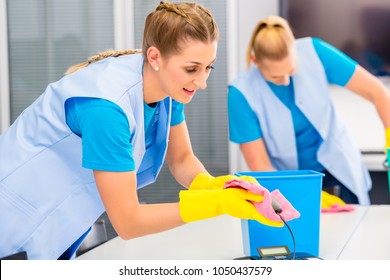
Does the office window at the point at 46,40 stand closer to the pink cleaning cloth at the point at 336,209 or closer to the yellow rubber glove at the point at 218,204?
the pink cleaning cloth at the point at 336,209

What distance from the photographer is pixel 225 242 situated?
5.90 feet

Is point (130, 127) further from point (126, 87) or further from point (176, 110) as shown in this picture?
point (176, 110)

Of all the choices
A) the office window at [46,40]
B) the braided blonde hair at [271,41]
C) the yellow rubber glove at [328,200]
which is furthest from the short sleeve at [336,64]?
the office window at [46,40]

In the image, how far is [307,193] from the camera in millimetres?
1575

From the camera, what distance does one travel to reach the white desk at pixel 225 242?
1.65m

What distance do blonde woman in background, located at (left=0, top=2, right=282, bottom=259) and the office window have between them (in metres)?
2.28

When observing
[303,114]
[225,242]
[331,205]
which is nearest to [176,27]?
[225,242]

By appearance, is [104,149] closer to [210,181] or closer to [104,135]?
[104,135]

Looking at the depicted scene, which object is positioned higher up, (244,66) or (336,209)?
(244,66)

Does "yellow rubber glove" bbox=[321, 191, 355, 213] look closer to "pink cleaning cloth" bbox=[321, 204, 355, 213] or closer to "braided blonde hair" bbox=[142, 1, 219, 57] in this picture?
"pink cleaning cloth" bbox=[321, 204, 355, 213]

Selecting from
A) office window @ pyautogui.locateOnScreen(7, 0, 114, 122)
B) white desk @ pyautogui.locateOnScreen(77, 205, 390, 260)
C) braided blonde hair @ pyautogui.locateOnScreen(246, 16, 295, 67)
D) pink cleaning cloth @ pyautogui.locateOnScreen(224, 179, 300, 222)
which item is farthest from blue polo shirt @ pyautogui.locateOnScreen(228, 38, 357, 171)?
office window @ pyautogui.locateOnScreen(7, 0, 114, 122)

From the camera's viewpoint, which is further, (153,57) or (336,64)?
(336,64)

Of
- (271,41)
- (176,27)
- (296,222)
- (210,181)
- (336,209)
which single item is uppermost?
(176,27)

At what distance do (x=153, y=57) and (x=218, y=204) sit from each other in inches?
14.7
